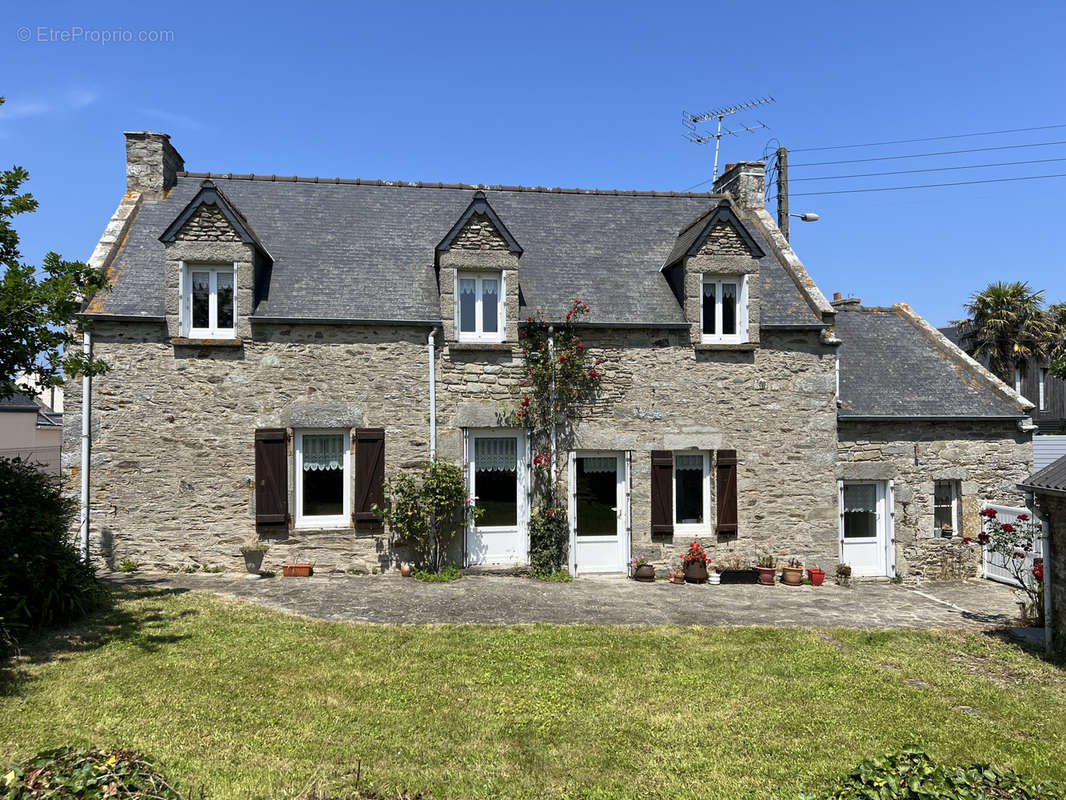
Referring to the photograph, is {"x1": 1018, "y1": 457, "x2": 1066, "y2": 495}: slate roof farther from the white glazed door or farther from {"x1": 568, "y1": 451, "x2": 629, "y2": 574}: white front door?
{"x1": 568, "y1": 451, "x2": 629, "y2": 574}: white front door

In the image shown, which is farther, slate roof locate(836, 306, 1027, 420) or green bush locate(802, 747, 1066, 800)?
slate roof locate(836, 306, 1027, 420)

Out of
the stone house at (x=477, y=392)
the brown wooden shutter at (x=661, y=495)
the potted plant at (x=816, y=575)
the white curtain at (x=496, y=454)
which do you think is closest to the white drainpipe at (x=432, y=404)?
the stone house at (x=477, y=392)

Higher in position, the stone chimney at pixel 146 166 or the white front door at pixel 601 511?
the stone chimney at pixel 146 166

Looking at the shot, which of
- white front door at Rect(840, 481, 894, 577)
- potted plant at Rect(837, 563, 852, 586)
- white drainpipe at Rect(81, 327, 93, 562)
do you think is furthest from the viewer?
white front door at Rect(840, 481, 894, 577)

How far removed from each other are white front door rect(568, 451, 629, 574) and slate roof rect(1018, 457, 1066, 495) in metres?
6.31

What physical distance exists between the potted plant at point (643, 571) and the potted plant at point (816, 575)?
313 centimetres

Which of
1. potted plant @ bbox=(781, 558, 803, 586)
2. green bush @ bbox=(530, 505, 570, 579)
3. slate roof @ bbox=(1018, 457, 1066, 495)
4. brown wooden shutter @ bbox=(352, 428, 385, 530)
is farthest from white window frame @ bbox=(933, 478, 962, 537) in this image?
brown wooden shutter @ bbox=(352, 428, 385, 530)

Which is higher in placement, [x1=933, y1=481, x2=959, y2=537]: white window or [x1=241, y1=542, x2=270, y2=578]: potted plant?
[x1=933, y1=481, x2=959, y2=537]: white window

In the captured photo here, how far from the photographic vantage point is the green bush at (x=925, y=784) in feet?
13.4

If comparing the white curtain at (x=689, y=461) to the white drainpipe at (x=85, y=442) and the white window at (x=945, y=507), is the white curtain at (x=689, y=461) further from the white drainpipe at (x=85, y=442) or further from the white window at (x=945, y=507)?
the white drainpipe at (x=85, y=442)

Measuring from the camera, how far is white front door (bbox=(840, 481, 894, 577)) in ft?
45.0

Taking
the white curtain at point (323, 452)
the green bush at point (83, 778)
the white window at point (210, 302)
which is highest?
the white window at point (210, 302)

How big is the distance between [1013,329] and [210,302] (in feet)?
85.3

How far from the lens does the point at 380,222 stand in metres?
14.2
